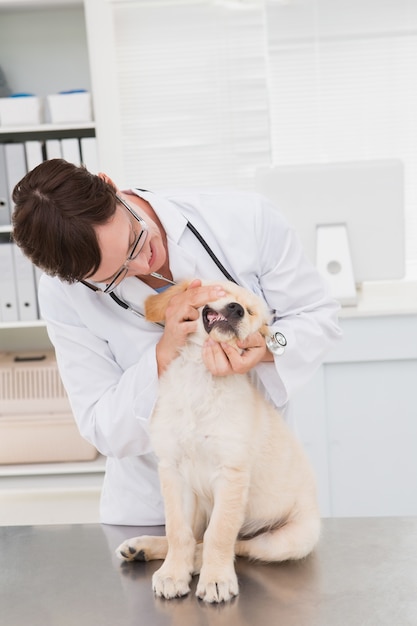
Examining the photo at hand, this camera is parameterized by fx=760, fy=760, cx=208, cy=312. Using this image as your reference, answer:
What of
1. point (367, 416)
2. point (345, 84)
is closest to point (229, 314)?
point (367, 416)

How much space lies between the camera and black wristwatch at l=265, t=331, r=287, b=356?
118 cm

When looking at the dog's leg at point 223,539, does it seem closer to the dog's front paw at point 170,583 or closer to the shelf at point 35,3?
the dog's front paw at point 170,583

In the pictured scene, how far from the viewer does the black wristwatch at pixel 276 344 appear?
118cm

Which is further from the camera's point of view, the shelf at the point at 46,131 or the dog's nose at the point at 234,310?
the shelf at the point at 46,131

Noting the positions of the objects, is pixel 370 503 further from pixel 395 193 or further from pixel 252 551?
pixel 252 551

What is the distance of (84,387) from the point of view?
131cm

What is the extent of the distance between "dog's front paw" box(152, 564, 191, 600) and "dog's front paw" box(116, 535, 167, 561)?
0.11 metres

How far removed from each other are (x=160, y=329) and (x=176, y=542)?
358 millimetres

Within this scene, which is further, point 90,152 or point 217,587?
point 90,152

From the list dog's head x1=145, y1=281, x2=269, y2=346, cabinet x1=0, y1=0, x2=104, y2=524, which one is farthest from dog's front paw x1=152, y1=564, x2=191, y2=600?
cabinet x1=0, y1=0, x2=104, y2=524

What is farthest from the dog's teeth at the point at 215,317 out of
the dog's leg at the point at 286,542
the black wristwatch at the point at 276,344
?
the dog's leg at the point at 286,542

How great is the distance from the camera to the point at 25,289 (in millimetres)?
3330

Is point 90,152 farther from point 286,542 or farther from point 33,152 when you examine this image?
point 286,542

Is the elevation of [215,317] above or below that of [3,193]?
below
